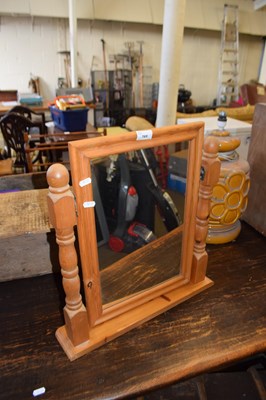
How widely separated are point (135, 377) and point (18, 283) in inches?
15.3

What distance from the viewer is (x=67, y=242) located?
1.79 feet

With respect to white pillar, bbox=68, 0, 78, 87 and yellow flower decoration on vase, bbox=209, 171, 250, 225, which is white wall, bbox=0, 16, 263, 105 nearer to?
white pillar, bbox=68, 0, 78, 87

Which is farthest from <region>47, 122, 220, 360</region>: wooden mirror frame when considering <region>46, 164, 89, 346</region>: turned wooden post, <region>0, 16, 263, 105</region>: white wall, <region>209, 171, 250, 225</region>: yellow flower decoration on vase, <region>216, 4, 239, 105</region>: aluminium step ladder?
<region>216, 4, 239, 105</region>: aluminium step ladder

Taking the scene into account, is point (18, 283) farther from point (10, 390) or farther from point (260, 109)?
point (260, 109)

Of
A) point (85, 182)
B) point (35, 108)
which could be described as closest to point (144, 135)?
point (85, 182)

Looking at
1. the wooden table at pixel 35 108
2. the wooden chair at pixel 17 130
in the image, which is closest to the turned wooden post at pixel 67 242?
the wooden chair at pixel 17 130

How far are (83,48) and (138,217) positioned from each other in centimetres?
496

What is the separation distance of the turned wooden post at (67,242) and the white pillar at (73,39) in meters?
4.39

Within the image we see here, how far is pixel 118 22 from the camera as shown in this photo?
4.98m


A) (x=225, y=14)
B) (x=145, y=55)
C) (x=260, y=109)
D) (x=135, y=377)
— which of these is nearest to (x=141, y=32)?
(x=145, y=55)

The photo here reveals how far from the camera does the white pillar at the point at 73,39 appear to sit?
4.12 m

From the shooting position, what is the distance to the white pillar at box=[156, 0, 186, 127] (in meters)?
2.70

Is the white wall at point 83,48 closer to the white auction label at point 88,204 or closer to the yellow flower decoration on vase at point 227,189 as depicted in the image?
the yellow flower decoration on vase at point 227,189

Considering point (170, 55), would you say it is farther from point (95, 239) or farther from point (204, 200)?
point (95, 239)
